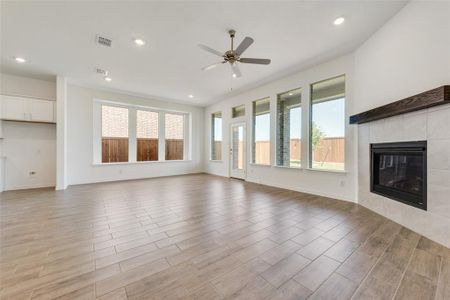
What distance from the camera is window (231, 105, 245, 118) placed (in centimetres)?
684

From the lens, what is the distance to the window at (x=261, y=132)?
5.77 m

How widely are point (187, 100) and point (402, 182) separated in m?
6.78

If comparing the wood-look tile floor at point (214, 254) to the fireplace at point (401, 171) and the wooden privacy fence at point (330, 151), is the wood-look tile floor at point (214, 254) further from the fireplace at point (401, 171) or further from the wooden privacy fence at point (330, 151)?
the wooden privacy fence at point (330, 151)

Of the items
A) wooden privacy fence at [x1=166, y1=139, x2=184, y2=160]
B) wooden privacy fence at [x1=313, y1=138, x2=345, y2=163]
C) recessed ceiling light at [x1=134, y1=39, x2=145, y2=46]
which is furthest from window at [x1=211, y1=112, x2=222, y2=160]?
recessed ceiling light at [x1=134, y1=39, x2=145, y2=46]

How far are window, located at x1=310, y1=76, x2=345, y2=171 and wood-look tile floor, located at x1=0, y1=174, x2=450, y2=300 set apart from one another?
3.90ft

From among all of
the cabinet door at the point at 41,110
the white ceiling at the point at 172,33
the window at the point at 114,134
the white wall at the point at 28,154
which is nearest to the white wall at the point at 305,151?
the white ceiling at the point at 172,33

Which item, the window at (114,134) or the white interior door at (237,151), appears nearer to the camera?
the window at (114,134)

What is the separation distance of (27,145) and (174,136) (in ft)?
14.3

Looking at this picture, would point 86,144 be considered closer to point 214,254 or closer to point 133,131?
point 133,131

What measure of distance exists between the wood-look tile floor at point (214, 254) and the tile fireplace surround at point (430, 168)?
0.16m

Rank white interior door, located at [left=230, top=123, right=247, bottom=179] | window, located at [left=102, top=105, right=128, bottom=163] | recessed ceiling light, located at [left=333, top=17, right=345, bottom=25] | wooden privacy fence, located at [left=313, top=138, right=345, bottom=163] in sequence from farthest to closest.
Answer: white interior door, located at [left=230, top=123, right=247, bottom=179], window, located at [left=102, top=105, right=128, bottom=163], wooden privacy fence, located at [left=313, top=138, right=345, bottom=163], recessed ceiling light, located at [left=333, top=17, right=345, bottom=25]

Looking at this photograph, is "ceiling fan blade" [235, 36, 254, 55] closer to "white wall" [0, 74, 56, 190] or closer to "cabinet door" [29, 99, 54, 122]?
"cabinet door" [29, 99, 54, 122]

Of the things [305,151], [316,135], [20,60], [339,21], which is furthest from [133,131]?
[339,21]

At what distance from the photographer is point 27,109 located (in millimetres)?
4906
